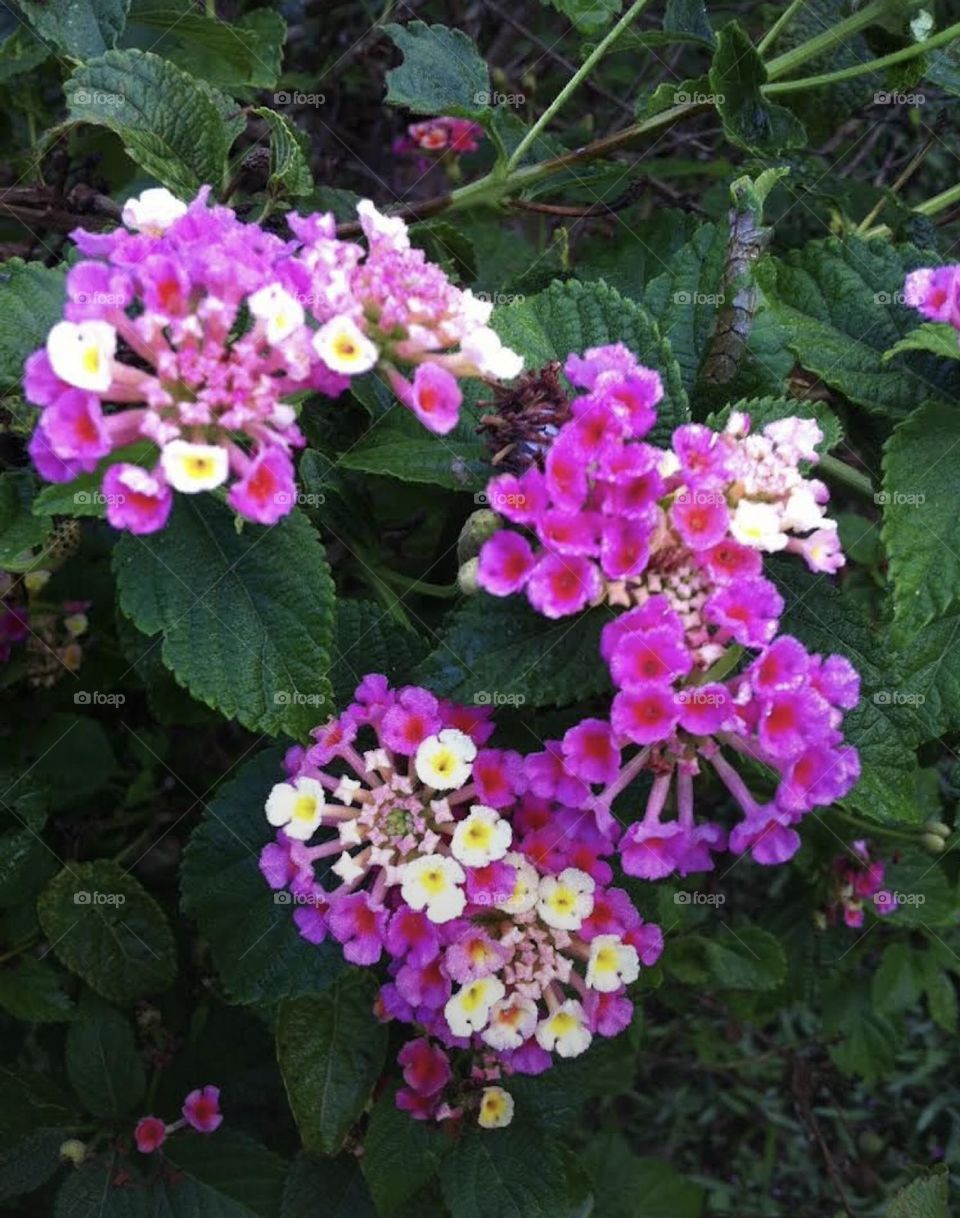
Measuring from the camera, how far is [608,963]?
1251 mm

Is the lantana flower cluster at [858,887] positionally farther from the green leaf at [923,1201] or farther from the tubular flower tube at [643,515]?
the tubular flower tube at [643,515]

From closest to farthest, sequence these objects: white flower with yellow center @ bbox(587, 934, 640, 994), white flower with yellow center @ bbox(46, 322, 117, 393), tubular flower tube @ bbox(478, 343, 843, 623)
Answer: white flower with yellow center @ bbox(46, 322, 117, 393), tubular flower tube @ bbox(478, 343, 843, 623), white flower with yellow center @ bbox(587, 934, 640, 994)

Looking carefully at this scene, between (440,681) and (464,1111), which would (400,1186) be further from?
(440,681)

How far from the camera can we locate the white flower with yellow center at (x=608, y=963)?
1.25m

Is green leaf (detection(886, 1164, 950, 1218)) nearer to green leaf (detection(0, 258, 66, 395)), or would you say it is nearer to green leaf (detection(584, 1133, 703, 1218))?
green leaf (detection(584, 1133, 703, 1218))

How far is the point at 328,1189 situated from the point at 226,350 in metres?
1.17

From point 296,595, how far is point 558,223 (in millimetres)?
1371

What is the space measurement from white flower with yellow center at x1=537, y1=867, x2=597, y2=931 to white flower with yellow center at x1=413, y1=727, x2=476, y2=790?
145 mm

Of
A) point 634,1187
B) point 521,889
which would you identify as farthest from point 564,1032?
point 634,1187

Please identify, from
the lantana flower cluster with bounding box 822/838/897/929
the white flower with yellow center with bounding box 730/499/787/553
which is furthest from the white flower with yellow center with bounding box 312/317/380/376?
the lantana flower cluster with bounding box 822/838/897/929

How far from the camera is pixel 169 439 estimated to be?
94 cm

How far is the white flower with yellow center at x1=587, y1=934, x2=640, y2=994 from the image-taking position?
4.09ft

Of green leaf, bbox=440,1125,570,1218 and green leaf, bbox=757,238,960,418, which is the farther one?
green leaf, bbox=440,1125,570,1218

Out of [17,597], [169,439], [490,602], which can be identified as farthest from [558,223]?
[169,439]
